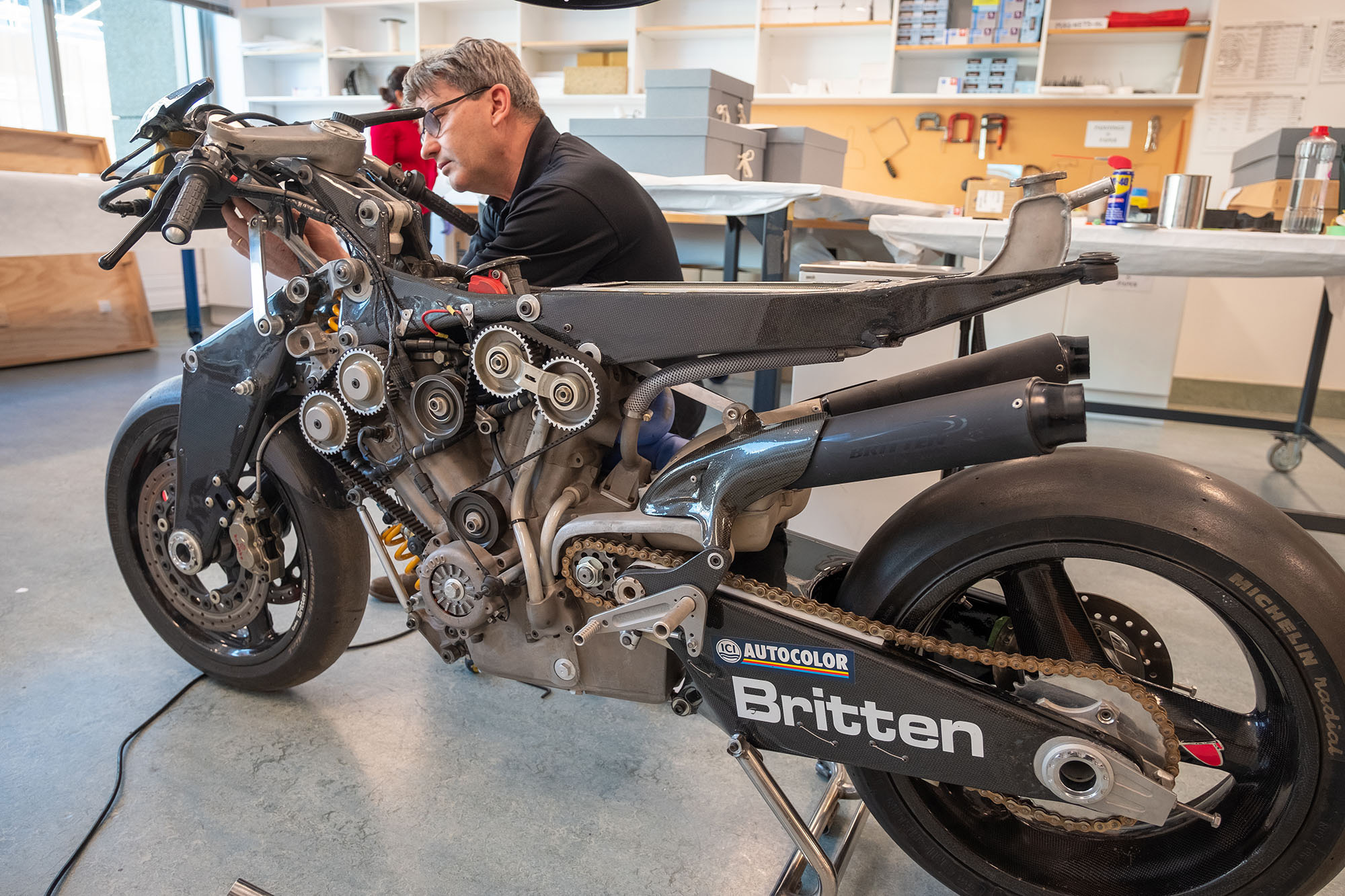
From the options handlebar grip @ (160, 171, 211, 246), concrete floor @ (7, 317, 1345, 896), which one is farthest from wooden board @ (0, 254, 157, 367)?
handlebar grip @ (160, 171, 211, 246)

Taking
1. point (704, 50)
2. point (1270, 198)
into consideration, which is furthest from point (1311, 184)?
point (704, 50)

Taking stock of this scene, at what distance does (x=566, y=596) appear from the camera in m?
1.25

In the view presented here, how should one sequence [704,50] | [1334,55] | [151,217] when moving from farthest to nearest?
[704,50], [1334,55], [151,217]

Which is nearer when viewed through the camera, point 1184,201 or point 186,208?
point 186,208

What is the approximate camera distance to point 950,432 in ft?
3.10

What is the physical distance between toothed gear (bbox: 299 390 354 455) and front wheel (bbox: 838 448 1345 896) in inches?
29.4

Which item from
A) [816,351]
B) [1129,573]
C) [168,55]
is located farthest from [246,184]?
[168,55]

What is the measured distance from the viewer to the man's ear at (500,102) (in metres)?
1.75

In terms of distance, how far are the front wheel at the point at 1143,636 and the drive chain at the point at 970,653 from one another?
0.04 m

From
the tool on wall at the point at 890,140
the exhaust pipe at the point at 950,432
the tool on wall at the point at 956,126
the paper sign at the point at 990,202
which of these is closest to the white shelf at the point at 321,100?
the tool on wall at the point at 890,140

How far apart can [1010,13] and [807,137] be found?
86.7 inches

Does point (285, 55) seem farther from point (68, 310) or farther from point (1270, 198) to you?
point (1270, 198)

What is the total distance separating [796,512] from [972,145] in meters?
4.77

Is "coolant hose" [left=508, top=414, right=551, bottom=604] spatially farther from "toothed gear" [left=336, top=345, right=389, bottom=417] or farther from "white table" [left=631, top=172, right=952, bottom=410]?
"white table" [left=631, top=172, right=952, bottom=410]
